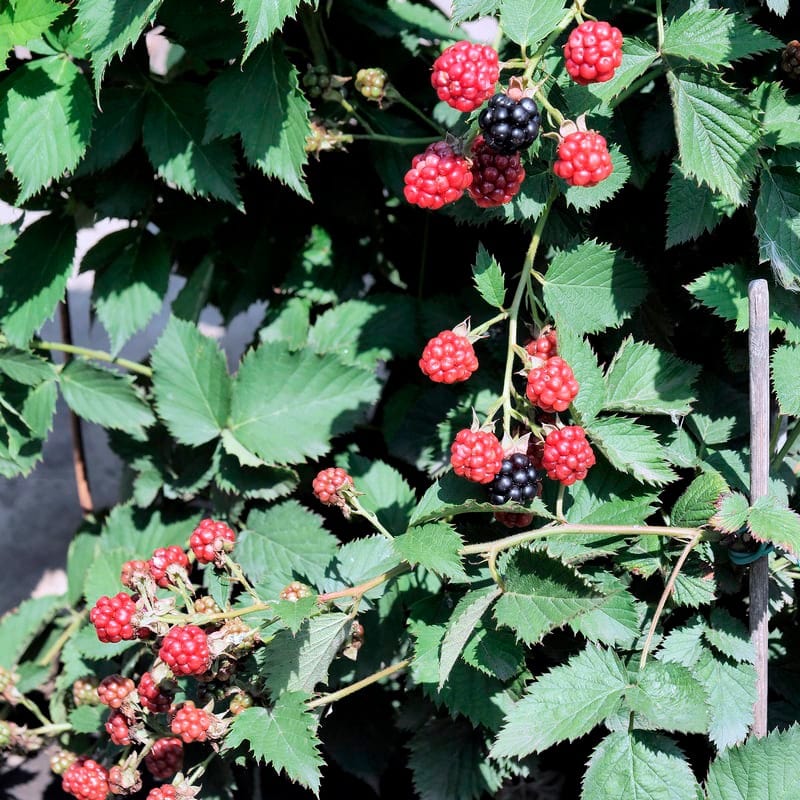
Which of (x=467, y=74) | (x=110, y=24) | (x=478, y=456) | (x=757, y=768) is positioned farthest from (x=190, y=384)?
(x=757, y=768)

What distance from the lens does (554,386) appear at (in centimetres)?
114

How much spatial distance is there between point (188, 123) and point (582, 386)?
75cm

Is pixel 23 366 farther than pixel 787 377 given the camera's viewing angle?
Yes

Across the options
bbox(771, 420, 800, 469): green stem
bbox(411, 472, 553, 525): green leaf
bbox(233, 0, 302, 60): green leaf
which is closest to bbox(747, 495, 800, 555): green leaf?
bbox(771, 420, 800, 469): green stem

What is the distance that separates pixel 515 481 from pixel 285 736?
41 centimetres

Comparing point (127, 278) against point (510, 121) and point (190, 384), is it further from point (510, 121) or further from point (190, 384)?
point (510, 121)

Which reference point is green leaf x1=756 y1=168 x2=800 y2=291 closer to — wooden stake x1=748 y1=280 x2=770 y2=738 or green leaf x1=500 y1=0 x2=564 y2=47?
wooden stake x1=748 y1=280 x2=770 y2=738

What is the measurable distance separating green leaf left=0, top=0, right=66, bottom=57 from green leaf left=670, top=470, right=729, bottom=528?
1.04 metres

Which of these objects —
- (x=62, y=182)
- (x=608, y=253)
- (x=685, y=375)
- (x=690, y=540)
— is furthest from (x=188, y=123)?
(x=690, y=540)

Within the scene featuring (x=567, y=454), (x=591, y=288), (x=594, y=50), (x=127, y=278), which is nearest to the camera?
(x=594, y=50)

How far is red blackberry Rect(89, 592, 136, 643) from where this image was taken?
1124mm

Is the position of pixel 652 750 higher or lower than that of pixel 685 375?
lower

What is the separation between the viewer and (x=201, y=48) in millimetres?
1522

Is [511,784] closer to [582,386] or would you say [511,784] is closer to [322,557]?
[322,557]
